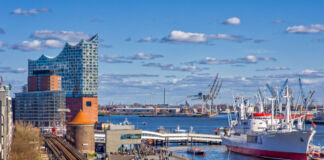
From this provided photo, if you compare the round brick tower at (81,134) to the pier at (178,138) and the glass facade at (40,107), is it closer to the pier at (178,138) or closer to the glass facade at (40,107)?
the pier at (178,138)

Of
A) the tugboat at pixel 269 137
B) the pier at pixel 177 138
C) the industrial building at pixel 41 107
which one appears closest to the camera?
the tugboat at pixel 269 137

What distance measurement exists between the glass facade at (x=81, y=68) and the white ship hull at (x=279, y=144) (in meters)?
88.7

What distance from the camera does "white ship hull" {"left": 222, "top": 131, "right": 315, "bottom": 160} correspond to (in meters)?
80.3

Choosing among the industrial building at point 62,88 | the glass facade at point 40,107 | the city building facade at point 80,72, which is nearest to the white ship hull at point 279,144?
the industrial building at point 62,88

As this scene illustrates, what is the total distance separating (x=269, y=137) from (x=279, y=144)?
269 centimetres

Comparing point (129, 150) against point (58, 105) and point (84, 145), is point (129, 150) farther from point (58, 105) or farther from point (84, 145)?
point (58, 105)

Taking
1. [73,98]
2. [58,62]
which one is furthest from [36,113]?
[58,62]

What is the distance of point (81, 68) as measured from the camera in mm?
176125

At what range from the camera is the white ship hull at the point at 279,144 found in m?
80.3

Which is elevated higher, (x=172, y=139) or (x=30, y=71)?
(x=30, y=71)

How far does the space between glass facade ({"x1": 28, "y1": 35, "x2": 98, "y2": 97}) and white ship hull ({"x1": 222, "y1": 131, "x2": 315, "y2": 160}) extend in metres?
88.7

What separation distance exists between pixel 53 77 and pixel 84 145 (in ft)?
305

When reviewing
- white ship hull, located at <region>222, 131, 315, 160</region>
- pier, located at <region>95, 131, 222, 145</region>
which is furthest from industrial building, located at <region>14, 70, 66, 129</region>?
white ship hull, located at <region>222, 131, 315, 160</region>

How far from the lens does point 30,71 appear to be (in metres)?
191
